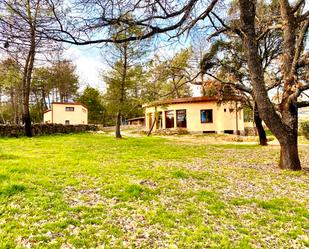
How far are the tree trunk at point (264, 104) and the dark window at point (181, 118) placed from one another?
16.2 m

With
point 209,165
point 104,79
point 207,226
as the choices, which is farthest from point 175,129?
point 207,226

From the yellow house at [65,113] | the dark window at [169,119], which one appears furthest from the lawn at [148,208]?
the yellow house at [65,113]

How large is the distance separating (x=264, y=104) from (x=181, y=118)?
1683cm

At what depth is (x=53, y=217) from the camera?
10.3 feet

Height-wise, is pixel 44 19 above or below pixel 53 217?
above

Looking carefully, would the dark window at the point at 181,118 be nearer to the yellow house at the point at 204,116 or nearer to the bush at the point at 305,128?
the yellow house at the point at 204,116

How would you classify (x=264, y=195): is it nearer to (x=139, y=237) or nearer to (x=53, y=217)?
(x=139, y=237)

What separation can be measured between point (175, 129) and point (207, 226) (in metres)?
Result: 19.0

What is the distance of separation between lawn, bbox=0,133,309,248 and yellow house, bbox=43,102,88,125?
69.4 ft

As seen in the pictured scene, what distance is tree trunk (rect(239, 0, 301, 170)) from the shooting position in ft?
18.4

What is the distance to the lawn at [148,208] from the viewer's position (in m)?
2.73

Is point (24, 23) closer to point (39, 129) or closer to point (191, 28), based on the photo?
point (191, 28)

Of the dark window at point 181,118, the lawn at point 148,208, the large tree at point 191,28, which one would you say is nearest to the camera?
the lawn at point 148,208

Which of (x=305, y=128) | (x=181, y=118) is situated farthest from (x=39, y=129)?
(x=305, y=128)
